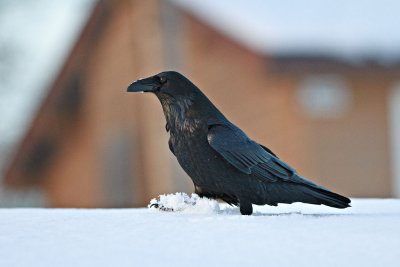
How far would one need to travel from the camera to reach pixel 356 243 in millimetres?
3256

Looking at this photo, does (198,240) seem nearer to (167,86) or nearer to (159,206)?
(159,206)

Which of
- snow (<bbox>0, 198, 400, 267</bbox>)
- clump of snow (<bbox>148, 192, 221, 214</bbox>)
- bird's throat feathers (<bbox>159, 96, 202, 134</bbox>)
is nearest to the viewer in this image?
snow (<bbox>0, 198, 400, 267</bbox>)

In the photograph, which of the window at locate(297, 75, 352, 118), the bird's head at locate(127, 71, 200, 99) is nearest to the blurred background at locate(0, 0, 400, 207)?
the window at locate(297, 75, 352, 118)

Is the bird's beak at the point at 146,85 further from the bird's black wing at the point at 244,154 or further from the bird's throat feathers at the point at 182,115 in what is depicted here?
the bird's black wing at the point at 244,154

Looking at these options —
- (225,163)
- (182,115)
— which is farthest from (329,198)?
(182,115)

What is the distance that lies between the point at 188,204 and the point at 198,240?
3.61ft

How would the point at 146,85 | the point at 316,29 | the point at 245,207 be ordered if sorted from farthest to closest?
the point at 316,29 → the point at 146,85 → the point at 245,207

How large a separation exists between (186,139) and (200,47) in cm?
1134

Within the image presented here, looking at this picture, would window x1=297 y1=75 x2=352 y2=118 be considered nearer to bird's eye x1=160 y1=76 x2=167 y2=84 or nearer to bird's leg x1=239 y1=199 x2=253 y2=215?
bird's eye x1=160 y1=76 x2=167 y2=84

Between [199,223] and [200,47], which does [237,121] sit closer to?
[200,47]

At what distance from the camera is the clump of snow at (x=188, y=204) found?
433 cm

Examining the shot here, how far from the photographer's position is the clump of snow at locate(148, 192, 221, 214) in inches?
171

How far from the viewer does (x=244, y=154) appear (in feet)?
14.5

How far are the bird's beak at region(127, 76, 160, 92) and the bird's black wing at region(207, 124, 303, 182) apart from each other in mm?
353
